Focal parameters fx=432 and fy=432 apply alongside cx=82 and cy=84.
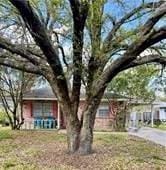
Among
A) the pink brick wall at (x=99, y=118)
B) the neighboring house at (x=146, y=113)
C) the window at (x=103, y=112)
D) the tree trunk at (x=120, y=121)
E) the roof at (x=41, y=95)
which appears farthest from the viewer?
the neighboring house at (x=146, y=113)

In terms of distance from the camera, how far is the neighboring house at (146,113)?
36.7m

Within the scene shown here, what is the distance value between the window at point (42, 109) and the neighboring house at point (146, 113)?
22.6ft

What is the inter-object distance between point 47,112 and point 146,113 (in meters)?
17.8

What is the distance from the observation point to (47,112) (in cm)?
3644

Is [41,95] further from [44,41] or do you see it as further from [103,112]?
[44,41]

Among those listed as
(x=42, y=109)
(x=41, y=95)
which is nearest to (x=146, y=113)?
(x=42, y=109)

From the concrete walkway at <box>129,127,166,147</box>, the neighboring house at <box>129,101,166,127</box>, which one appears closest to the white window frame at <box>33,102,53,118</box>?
the neighboring house at <box>129,101,166,127</box>

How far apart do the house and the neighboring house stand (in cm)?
208

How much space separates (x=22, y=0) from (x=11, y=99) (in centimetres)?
2154

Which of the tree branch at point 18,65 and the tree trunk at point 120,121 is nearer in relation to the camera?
the tree branch at point 18,65

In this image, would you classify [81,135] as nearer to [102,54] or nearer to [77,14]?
[102,54]

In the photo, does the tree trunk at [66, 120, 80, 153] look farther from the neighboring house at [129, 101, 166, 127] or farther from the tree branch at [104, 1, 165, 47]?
the neighboring house at [129, 101, 166, 127]

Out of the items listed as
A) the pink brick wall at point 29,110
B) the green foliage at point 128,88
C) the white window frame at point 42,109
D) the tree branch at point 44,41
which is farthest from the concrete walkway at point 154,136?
the white window frame at point 42,109

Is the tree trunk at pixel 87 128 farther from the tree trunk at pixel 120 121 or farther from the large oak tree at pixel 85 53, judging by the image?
the tree trunk at pixel 120 121
